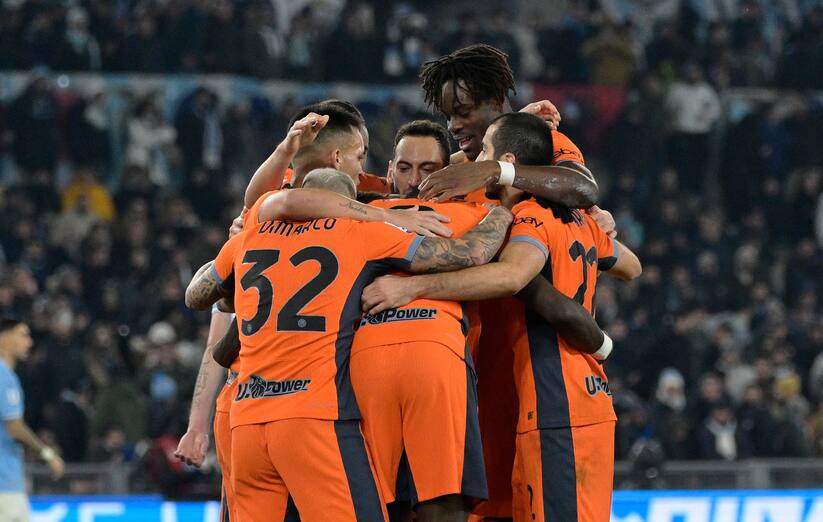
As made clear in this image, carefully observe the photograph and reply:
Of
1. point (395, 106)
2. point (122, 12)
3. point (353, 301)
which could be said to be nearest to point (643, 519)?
point (353, 301)

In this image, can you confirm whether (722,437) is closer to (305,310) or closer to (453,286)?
(453,286)

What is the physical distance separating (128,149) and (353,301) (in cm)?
1185

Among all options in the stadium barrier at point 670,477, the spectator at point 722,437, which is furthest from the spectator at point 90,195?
the spectator at point 722,437

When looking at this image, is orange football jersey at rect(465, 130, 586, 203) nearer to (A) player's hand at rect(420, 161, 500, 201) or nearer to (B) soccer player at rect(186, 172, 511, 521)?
(A) player's hand at rect(420, 161, 500, 201)

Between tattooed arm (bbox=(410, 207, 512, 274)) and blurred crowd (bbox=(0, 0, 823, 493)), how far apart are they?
6.56 metres

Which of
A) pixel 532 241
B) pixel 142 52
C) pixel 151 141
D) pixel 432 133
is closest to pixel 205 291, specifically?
pixel 432 133

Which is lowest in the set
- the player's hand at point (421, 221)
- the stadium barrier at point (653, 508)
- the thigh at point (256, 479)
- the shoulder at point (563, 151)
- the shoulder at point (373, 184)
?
the stadium barrier at point (653, 508)

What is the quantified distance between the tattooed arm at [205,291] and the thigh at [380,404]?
2.85 feet

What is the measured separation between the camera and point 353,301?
5281 millimetres

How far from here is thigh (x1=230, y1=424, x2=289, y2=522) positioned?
5258 mm

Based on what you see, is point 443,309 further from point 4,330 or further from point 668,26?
point 668,26

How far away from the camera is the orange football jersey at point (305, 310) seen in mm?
5195

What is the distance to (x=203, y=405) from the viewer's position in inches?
264

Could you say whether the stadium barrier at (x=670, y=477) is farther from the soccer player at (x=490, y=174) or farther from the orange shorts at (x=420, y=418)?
the orange shorts at (x=420, y=418)
